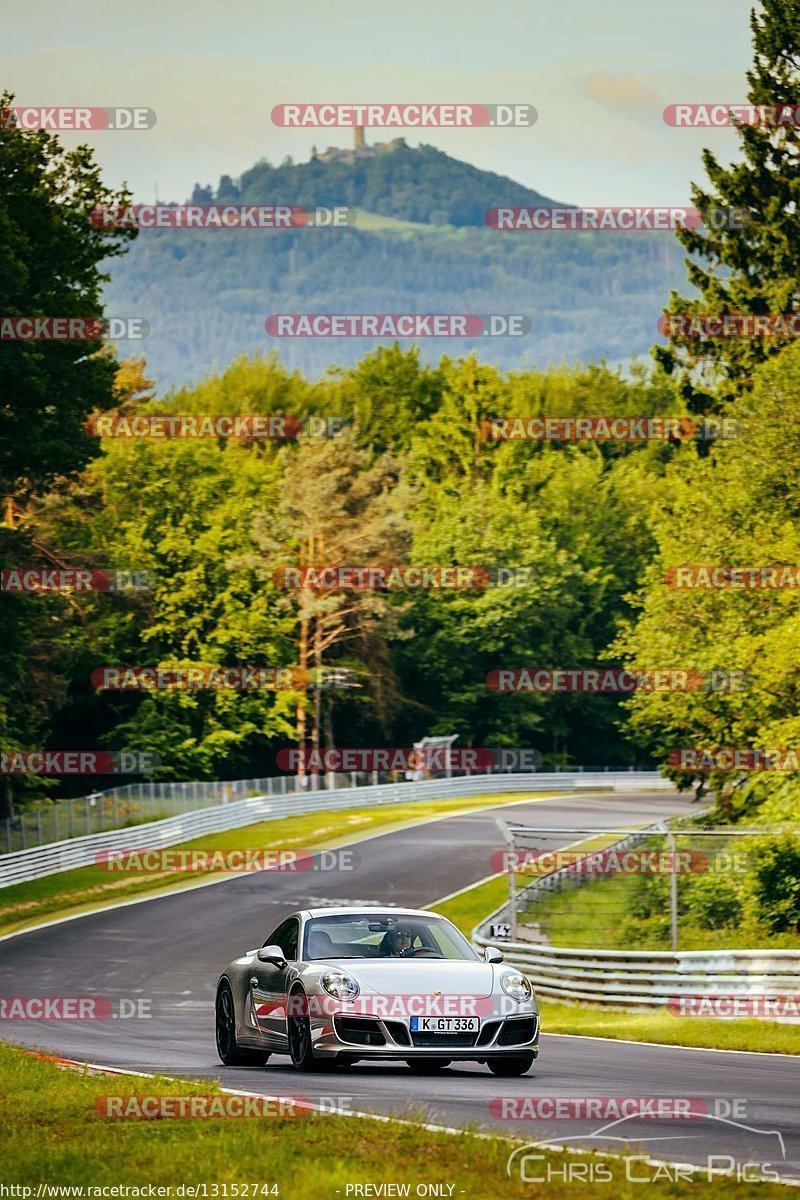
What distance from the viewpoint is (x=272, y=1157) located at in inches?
372

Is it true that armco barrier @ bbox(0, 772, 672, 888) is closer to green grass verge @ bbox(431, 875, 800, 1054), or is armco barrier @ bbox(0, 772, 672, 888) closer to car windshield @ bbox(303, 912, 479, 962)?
green grass verge @ bbox(431, 875, 800, 1054)

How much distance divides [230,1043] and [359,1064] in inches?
44.6

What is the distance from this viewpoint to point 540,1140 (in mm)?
10172

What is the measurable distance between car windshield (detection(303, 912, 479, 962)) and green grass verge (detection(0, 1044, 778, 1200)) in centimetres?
328

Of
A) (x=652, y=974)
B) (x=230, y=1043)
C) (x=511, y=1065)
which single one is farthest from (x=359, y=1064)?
(x=652, y=974)

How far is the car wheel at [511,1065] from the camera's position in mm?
14195

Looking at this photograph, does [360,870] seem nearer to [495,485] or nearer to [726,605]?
[726,605]

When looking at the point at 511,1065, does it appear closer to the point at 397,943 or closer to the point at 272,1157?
the point at 397,943

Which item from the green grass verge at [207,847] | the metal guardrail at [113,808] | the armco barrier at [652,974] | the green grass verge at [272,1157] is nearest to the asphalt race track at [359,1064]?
the green grass verge at [272,1157]

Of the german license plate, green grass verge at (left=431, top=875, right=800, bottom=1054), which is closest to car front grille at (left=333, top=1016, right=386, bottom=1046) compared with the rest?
the german license plate

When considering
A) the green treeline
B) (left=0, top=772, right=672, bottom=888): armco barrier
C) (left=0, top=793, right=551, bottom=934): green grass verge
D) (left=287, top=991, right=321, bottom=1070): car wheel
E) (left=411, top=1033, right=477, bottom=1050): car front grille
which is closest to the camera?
(left=411, top=1033, right=477, bottom=1050): car front grille

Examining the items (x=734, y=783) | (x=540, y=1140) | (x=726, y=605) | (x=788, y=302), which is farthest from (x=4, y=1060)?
(x=788, y=302)

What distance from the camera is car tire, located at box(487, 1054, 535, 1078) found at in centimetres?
1420

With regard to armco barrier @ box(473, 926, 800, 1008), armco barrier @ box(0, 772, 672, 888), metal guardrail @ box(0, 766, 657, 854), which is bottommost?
armco barrier @ box(0, 772, 672, 888)
